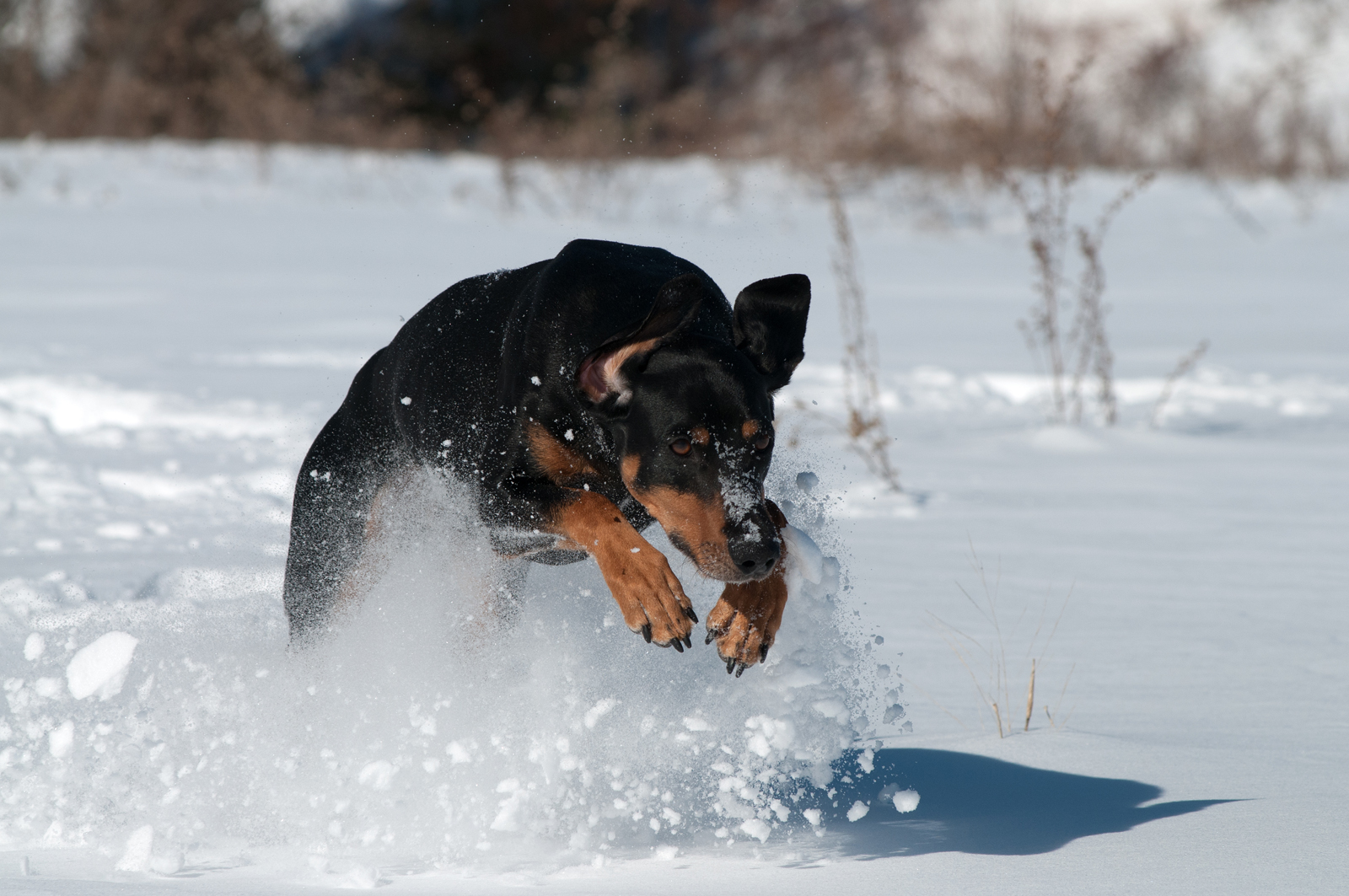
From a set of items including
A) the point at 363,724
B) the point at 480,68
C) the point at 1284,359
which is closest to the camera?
the point at 363,724

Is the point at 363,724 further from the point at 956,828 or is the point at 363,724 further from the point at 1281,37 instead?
the point at 1281,37

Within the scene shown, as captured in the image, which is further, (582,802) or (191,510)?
(191,510)

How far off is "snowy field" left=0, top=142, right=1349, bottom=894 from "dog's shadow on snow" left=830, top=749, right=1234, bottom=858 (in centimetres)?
1

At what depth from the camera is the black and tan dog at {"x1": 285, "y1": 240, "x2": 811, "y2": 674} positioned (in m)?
2.50

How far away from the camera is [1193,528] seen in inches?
197

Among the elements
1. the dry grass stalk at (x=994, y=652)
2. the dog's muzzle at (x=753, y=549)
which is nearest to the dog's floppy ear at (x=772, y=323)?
the dog's muzzle at (x=753, y=549)

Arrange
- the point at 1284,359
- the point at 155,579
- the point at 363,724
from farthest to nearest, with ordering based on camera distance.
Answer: the point at 1284,359, the point at 155,579, the point at 363,724

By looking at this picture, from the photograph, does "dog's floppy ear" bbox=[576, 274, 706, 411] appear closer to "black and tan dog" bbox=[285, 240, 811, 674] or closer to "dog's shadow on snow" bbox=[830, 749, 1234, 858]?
"black and tan dog" bbox=[285, 240, 811, 674]

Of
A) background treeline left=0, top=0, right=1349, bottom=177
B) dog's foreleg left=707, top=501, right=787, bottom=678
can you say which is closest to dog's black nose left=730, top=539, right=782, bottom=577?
dog's foreleg left=707, top=501, right=787, bottom=678

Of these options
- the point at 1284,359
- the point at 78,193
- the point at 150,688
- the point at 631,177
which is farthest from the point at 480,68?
the point at 150,688

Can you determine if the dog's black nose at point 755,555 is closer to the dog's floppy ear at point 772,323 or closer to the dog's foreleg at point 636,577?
the dog's foreleg at point 636,577

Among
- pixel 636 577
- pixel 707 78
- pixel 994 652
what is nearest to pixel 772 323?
pixel 636 577

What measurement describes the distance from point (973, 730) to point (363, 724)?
1.34m

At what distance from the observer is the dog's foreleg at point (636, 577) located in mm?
2477
